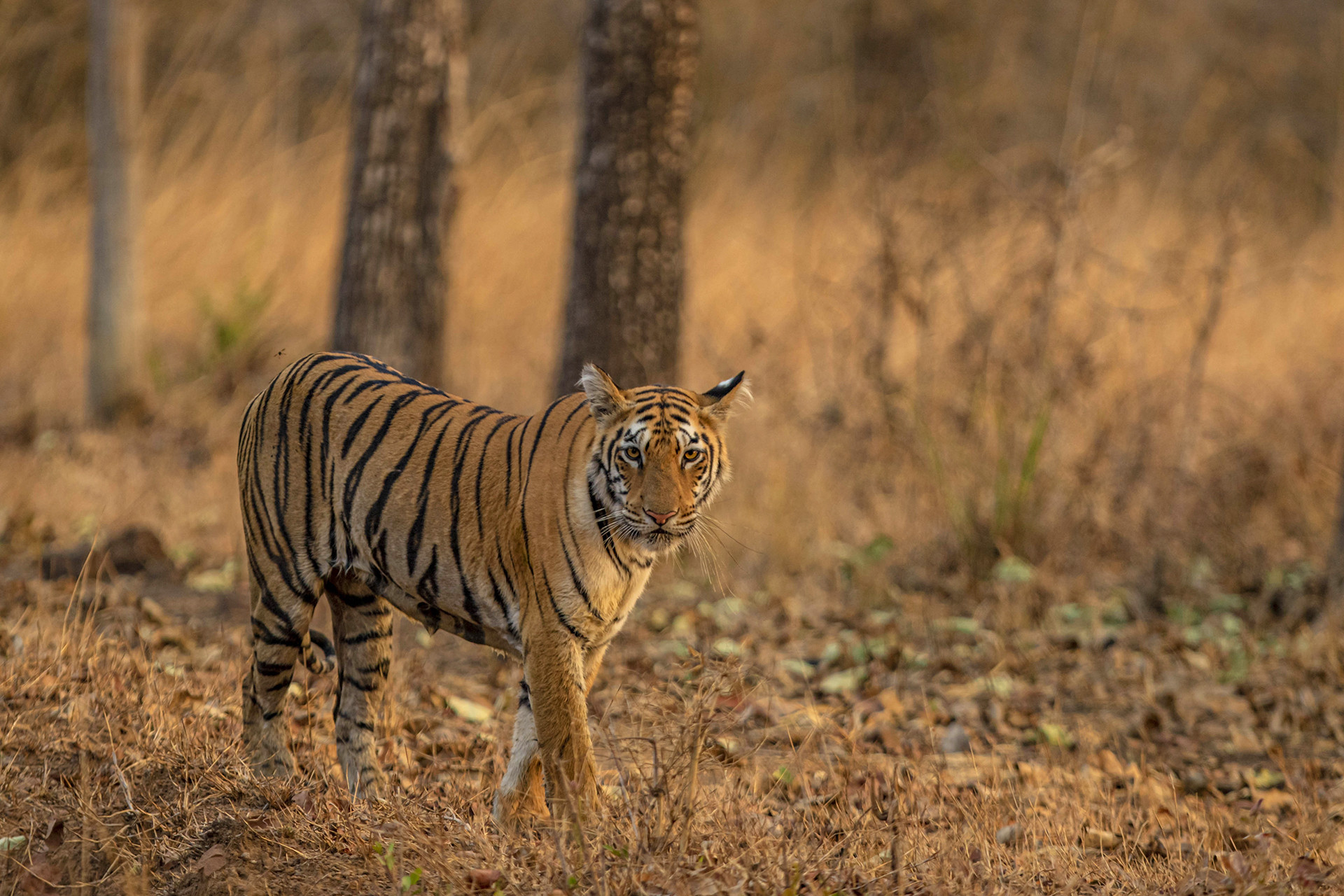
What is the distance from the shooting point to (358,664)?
363 cm

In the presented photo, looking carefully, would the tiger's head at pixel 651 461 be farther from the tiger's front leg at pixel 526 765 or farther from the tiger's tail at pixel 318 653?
the tiger's tail at pixel 318 653

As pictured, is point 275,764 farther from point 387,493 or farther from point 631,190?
point 631,190

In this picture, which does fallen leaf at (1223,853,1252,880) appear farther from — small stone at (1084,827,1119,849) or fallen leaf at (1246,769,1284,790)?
fallen leaf at (1246,769,1284,790)

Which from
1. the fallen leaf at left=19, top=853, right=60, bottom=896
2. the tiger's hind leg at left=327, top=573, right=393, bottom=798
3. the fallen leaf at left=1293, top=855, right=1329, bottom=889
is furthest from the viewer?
the tiger's hind leg at left=327, top=573, right=393, bottom=798

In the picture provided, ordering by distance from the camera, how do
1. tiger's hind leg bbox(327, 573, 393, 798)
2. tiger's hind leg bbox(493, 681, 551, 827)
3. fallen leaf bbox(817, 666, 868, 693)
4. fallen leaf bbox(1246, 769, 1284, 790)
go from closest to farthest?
1. tiger's hind leg bbox(493, 681, 551, 827)
2. tiger's hind leg bbox(327, 573, 393, 798)
3. fallen leaf bbox(1246, 769, 1284, 790)
4. fallen leaf bbox(817, 666, 868, 693)

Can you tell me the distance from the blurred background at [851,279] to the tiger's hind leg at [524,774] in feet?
9.16

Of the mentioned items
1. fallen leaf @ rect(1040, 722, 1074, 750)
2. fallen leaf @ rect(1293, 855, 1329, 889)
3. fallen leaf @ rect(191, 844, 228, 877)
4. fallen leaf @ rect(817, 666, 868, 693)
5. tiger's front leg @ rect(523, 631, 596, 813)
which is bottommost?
fallen leaf @ rect(817, 666, 868, 693)

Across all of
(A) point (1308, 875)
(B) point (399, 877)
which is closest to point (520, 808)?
(B) point (399, 877)

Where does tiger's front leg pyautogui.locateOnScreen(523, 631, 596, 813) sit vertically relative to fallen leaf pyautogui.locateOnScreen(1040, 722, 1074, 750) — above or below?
above

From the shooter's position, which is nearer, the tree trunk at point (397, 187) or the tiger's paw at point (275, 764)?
the tiger's paw at point (275, 764)

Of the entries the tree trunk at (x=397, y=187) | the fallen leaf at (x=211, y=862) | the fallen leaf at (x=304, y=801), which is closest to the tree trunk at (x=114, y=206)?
the tree trunk at (x=397, y=187)

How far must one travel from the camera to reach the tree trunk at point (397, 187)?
7.04 m

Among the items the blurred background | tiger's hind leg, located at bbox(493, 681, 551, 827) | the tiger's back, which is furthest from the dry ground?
the blurred background

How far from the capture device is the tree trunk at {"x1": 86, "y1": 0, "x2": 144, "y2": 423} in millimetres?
8016
